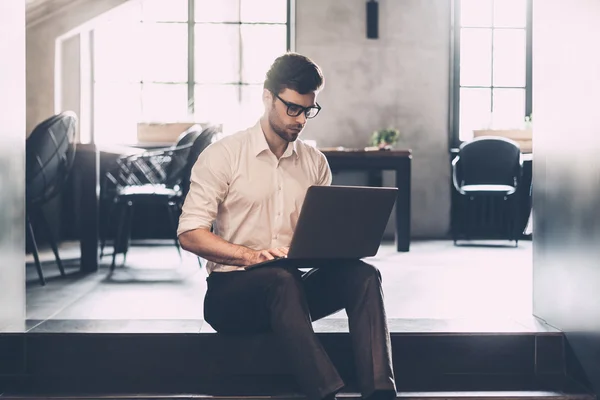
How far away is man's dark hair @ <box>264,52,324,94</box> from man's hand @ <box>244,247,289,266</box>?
50 cm

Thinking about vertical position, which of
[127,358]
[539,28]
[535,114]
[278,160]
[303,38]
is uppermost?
[303,38]

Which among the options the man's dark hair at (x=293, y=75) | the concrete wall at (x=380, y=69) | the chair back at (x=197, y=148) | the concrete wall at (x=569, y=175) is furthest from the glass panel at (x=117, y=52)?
the man's dark hair at (x=293, y=75)

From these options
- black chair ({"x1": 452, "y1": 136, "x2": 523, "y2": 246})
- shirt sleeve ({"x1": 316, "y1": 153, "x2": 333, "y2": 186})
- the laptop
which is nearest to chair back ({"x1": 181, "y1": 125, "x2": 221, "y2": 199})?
shirt sleeve ({"x1": 316, "y1": 153, "x2": 333, "y2": 186})

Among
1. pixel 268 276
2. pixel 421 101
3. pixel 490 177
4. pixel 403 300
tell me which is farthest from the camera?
pixel 421 101

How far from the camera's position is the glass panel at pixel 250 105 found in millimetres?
7508

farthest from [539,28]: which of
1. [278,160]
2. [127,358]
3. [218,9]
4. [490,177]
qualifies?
[218,9]

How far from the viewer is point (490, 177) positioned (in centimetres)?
696

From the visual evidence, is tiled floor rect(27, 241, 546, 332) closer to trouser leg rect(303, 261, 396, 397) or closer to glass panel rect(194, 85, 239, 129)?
trouser leg rect(303, 261, 396, 397)

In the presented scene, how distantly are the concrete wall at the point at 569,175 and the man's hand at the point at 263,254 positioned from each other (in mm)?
1084

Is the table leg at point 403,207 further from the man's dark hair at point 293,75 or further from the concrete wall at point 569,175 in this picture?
the man's dark hair at point 293,75

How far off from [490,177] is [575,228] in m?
4.46

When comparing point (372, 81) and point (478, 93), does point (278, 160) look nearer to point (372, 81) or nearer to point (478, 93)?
point (372, 81)

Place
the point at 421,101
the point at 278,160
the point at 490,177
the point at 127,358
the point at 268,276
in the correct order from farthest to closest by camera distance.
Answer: the point at 421,101
the point at 490,177
the point at 127,358
the point at 278,160
the point at 268,276

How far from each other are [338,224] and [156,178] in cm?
493
